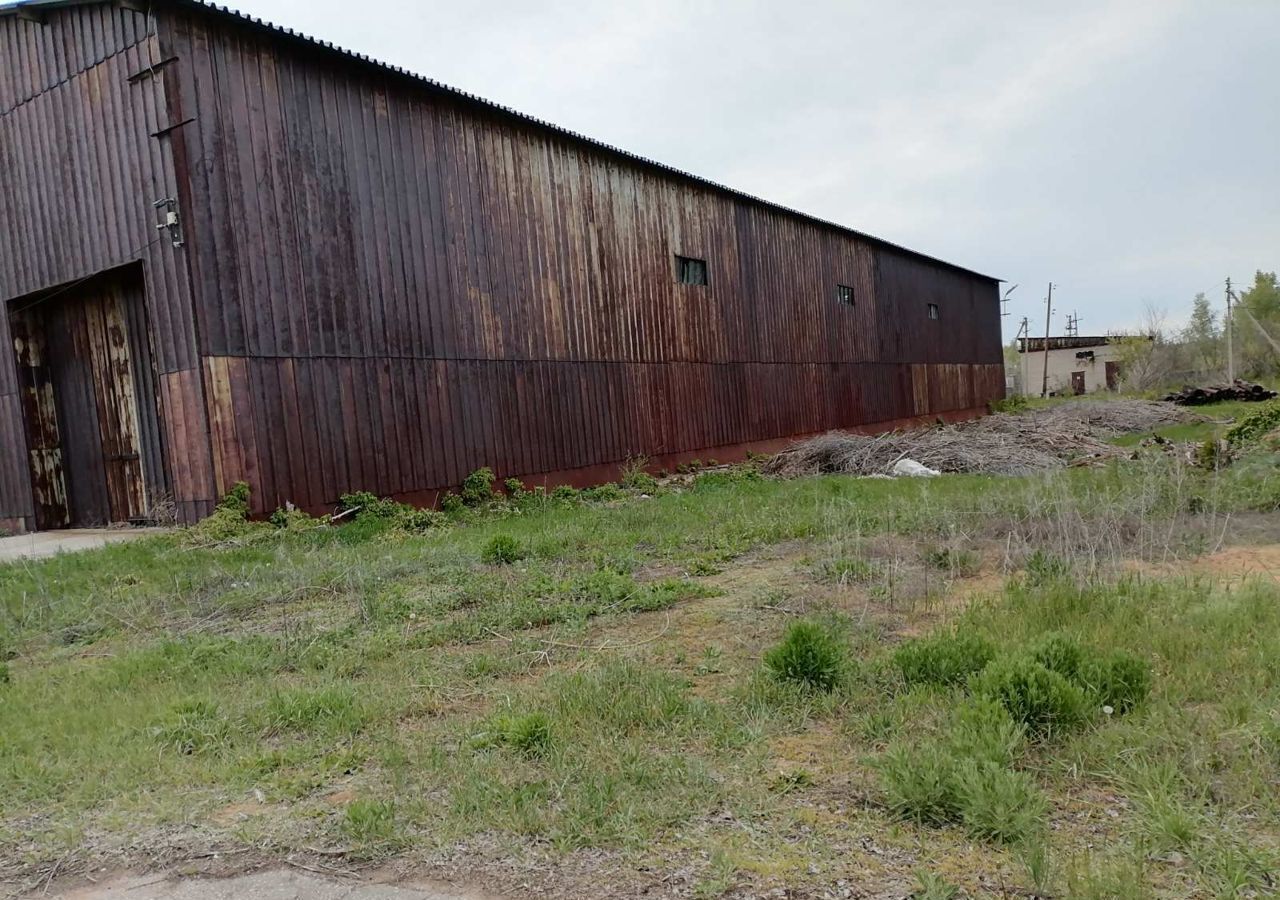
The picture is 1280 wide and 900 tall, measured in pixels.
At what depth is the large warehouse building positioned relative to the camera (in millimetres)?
9492

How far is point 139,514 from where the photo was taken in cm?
1105

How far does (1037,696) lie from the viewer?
10.2ft

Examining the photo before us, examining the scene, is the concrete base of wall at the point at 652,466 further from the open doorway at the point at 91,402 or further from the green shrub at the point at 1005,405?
the green shrub at the point at 1005,405

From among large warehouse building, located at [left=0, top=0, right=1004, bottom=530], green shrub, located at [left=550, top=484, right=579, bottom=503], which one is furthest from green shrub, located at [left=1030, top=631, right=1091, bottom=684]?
green shrub, located at [left=550, top=484, right=579, bottom=503]

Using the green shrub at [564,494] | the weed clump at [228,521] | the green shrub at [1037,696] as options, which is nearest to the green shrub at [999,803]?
the green shrub at [1037,696]

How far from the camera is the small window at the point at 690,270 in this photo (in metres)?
16.9

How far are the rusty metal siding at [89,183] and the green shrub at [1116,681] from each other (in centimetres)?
905

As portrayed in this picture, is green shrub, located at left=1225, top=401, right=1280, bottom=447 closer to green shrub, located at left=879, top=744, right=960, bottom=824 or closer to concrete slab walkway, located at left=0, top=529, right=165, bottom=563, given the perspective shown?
green shrub, located at left=879, top=744, right=960, bottom=824

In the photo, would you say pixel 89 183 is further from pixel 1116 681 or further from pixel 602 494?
pixel 1116 681

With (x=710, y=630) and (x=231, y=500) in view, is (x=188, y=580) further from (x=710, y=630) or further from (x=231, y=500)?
(x=710, y=630)

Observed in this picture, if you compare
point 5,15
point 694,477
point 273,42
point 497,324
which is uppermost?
point 5,15

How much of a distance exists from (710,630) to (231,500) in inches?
260

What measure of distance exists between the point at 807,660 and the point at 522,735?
4.30 feet

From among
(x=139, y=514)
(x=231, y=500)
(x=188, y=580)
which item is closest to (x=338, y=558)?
(x=188, y=580)
